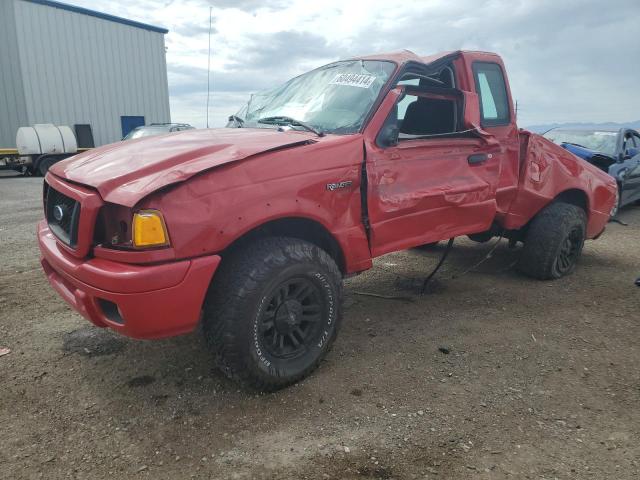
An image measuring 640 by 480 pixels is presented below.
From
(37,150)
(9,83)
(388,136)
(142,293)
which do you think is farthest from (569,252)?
(9,83)

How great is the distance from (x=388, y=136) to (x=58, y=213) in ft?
6.58

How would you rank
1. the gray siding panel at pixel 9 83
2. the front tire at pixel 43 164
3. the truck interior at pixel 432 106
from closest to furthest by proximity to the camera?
the truck interior at pixel 432 106
the front tire at pixel 43 164
the gray siding panel at pixel 9 83

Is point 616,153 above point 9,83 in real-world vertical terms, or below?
below

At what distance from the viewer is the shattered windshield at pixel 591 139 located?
→ 8.84 metres

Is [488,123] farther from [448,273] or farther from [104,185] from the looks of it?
[104,185]

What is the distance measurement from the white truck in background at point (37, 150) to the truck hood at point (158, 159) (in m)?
14.2

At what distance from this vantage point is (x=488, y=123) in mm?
3943

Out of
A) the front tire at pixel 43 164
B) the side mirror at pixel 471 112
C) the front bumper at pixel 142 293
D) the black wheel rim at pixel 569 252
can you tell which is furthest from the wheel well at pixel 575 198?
the front tire at pixel 43 164

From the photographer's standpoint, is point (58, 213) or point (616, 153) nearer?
point (58, 213)

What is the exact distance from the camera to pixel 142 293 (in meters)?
2.23

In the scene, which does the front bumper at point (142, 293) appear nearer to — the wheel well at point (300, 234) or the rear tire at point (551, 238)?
the wheel well at point (300, 234)

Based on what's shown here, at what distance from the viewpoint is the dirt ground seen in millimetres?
2188

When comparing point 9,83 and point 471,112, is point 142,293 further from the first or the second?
point 9,83

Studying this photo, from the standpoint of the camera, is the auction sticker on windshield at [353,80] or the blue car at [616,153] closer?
the auction sticker on windshield at [353,80]
